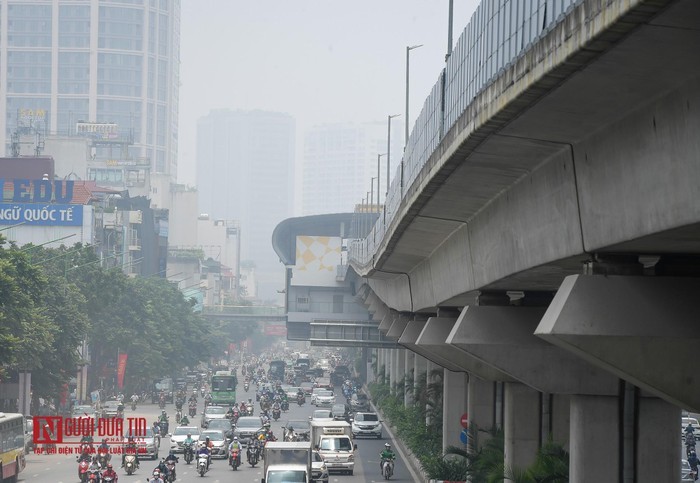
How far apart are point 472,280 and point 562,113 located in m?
11.8

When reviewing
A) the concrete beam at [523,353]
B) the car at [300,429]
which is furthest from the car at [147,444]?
the concrete beam at [523,353]

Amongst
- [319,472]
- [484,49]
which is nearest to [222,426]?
[319,472]

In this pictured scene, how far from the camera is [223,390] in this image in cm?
9356

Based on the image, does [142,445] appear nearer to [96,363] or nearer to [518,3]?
[518,3]

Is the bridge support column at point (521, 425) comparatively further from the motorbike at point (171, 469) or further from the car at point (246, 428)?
Answer: the car at point (246, 428)

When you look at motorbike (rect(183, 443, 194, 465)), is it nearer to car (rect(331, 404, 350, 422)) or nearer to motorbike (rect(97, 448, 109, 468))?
motorbike (rect(97, 448, 109, 468))

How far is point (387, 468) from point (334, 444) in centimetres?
431

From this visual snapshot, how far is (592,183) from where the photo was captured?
15.5 m

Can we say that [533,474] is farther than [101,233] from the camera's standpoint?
No

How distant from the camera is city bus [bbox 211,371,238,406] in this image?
3679 inches

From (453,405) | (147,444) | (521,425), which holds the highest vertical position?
(521,425)

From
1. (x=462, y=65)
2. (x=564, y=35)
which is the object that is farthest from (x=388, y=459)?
(x=564, y=35)

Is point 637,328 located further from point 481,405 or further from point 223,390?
point 223,390

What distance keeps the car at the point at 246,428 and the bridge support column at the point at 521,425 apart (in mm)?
31251
